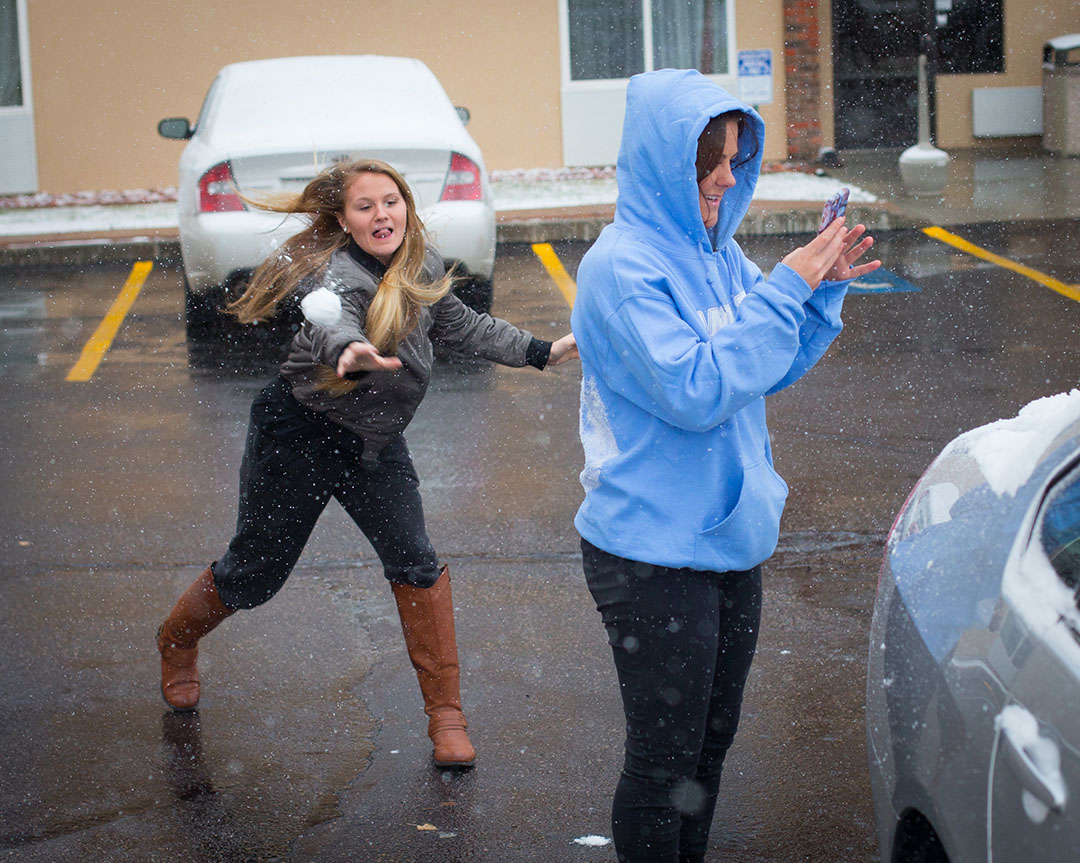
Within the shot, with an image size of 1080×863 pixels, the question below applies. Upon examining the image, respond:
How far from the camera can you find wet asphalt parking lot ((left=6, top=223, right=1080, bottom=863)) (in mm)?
3479

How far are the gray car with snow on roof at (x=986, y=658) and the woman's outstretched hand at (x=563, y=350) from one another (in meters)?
0.97

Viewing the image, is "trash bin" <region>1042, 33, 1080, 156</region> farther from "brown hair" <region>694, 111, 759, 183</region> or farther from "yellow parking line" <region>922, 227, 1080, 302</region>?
"brown hair" <region>694, 111, 759, 183</region>

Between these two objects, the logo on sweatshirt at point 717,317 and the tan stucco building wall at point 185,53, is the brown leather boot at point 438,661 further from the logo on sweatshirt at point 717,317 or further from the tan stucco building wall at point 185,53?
the tan stucco building wall at point 185,53

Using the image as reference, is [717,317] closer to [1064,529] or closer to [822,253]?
[822,253]

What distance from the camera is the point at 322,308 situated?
321 cm

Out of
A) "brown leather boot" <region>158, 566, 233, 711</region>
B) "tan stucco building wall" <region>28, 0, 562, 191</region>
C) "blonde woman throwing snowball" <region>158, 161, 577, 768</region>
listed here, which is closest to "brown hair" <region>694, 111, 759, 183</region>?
"blonde woman throwing snowball" <region>158, 161, 577, 768</region>

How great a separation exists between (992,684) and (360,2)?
15064mm

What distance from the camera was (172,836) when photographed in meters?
3.42

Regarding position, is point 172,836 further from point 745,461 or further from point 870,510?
point 870,510

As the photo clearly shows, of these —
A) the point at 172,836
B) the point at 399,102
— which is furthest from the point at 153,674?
the point at 399,102

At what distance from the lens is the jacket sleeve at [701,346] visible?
245 centimetres

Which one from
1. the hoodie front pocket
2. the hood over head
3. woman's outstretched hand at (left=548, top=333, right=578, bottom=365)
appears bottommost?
the hoodie front pocket

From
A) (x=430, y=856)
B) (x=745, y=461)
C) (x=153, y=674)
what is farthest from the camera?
(x=153, y=674)

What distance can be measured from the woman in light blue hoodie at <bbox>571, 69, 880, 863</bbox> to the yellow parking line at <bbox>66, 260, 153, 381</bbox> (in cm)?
621
